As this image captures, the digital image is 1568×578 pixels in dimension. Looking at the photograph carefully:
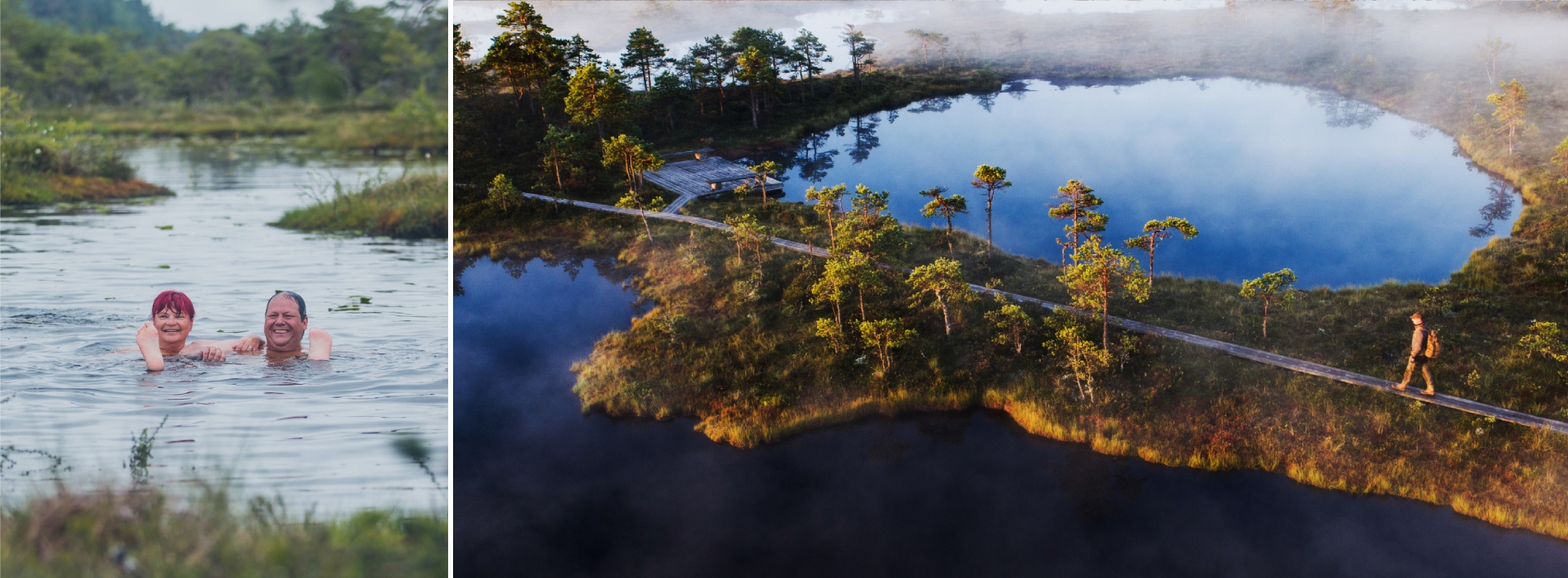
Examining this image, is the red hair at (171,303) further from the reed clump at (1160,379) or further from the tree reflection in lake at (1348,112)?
the tree reflection in lake at (1348,112)

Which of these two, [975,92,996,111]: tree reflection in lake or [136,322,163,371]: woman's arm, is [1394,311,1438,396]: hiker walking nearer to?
[975,92,996,111]: tree reflection in lake

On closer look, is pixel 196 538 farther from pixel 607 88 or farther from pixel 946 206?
pixel 607 88

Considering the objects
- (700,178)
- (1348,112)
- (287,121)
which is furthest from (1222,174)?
(287,121)

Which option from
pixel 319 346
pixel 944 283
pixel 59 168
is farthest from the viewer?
pixel 59 168

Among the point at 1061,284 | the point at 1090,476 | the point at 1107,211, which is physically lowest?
the point at 1090,476

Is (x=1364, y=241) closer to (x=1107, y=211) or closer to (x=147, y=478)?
(x=1107, y=211)

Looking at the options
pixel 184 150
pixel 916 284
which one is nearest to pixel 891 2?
pixel 916 284
